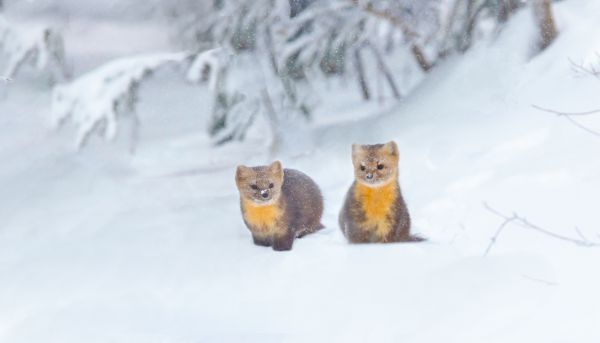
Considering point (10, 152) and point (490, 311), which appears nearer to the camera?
point (490, 311)

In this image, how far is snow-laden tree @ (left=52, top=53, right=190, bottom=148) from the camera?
6160mm

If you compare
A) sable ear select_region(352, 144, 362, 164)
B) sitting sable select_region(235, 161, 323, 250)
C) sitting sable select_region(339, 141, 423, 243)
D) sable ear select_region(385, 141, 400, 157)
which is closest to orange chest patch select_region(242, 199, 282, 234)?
sitting sable select_region(235, 161, 323, 250)

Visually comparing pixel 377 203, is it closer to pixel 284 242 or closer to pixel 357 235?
pixel 357 235

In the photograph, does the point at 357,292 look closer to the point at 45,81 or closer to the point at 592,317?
the point at 592,317

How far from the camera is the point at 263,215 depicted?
16.8 ft

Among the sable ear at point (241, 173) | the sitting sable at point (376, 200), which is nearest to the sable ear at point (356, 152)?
the sitting sable at point (376, 200)

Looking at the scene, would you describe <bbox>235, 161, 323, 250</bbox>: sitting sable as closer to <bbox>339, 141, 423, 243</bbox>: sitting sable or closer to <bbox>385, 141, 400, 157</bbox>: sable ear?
<bbox>339, 141, 423, 243</bbox>: sitting sable

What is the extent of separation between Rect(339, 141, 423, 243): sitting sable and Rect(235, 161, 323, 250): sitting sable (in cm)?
36

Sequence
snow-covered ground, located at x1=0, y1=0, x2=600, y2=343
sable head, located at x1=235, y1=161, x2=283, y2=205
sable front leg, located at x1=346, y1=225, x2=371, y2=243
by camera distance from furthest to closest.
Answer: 1. sable head, located at x1=235, y1=161, x2=283, y2=205
2. sable front leg, located at x1=346, y1=225, x2=371, y2=243
3. snow-covered ground, located at x1=0, y1=0, x2=600, y2=343

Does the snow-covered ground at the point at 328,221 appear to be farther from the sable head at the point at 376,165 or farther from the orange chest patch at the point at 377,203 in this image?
the sable head at the point at 376,165

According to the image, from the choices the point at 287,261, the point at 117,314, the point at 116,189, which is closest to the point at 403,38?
the point at 116,189

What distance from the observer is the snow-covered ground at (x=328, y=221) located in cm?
441

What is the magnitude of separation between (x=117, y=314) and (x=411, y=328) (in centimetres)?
145

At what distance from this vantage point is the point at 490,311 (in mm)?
4223
